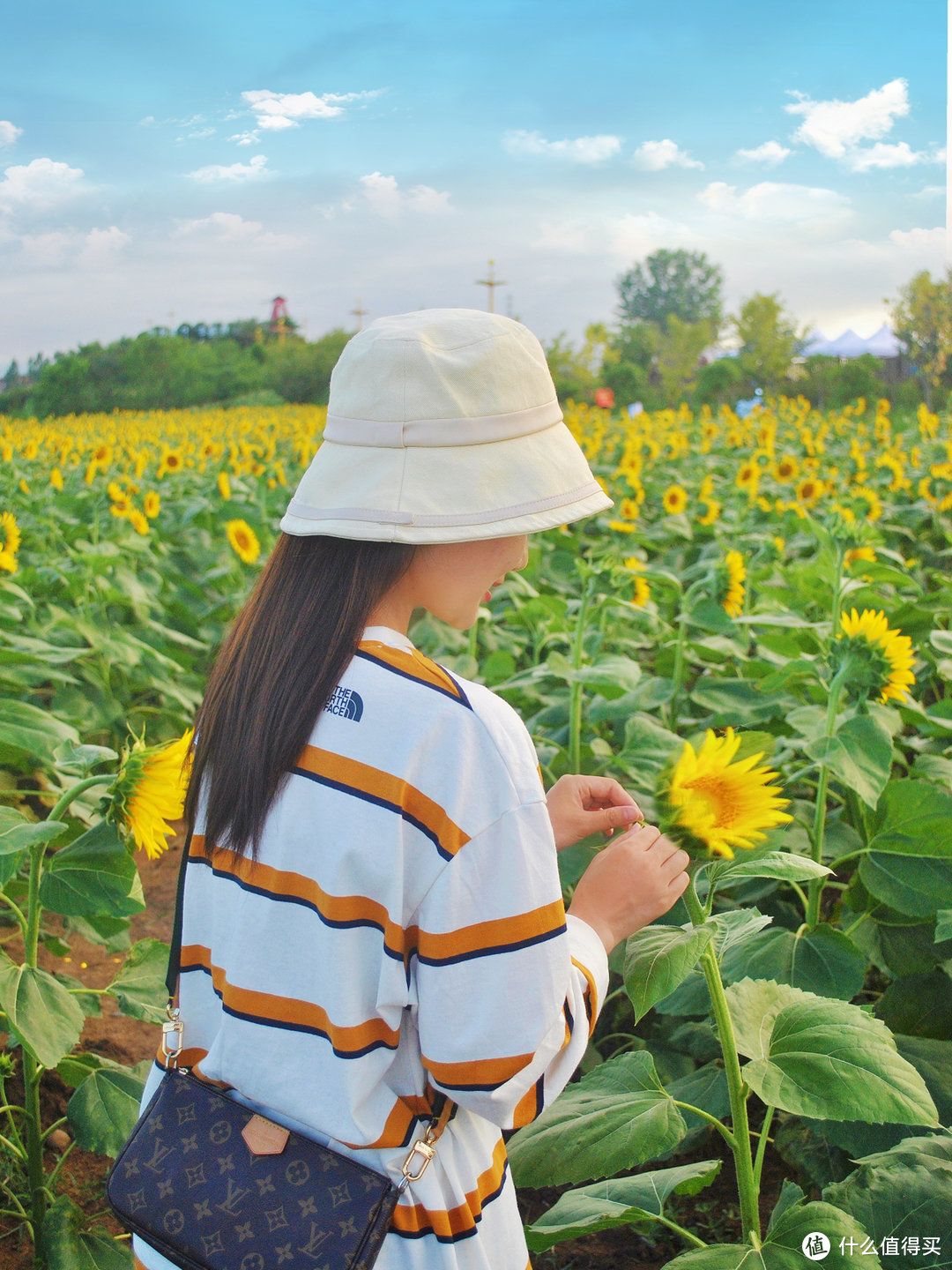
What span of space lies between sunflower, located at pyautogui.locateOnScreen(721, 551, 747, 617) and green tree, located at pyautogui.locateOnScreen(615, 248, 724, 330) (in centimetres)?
6011

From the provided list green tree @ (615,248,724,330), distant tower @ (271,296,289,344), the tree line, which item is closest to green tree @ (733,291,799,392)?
the tree line

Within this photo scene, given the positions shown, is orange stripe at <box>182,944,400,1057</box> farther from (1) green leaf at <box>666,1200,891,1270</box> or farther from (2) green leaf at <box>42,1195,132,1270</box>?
(2) green leaf at <box>42,1195,132,1270</box>

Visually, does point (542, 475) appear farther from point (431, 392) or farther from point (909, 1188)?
point (909, 1188)

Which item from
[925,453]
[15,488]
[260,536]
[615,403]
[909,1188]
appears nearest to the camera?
[909,1188]

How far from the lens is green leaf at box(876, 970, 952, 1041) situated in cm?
196

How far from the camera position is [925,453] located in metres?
8.52

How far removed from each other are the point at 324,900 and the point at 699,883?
2.05 feet

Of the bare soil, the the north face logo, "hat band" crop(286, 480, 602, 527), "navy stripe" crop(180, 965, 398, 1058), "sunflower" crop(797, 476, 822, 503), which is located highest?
"hat band" crop(286, 480, 602, 527)

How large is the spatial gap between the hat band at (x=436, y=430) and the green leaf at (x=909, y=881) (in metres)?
1.26

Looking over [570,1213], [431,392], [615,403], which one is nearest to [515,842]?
[431,392]

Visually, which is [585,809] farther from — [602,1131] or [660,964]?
[602,1131]

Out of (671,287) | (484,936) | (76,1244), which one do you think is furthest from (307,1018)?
(671,287)

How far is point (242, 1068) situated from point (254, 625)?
459 mm

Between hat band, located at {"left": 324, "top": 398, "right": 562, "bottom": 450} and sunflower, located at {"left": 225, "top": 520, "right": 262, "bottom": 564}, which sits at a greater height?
hat band, located at {"left": 324, "top": 398, "right": 562, "bottom": 450}
